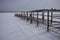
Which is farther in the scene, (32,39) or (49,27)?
(49,27)

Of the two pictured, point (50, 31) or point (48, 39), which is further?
point (50, 31)

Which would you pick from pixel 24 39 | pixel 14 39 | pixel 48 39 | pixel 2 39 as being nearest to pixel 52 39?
pixel 48 39

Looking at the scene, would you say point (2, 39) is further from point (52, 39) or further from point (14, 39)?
point (52, 39)

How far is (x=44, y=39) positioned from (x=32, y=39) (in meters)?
0.30

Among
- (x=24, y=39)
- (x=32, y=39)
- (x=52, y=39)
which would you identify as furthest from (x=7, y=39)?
(x=52, y=39)

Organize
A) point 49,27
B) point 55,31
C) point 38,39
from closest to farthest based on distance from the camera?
point 38,39, point 55,31, point 49,27

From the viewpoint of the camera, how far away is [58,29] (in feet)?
12.9

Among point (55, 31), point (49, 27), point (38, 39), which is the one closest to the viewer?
point (38, 39)

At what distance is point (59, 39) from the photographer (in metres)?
2.92

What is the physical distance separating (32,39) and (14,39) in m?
0.45

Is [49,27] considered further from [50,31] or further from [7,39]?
[7,39]

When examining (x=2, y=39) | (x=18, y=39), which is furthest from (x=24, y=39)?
(x=2, y=39)

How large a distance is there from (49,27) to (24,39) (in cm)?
139

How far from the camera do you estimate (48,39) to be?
2934 mm
